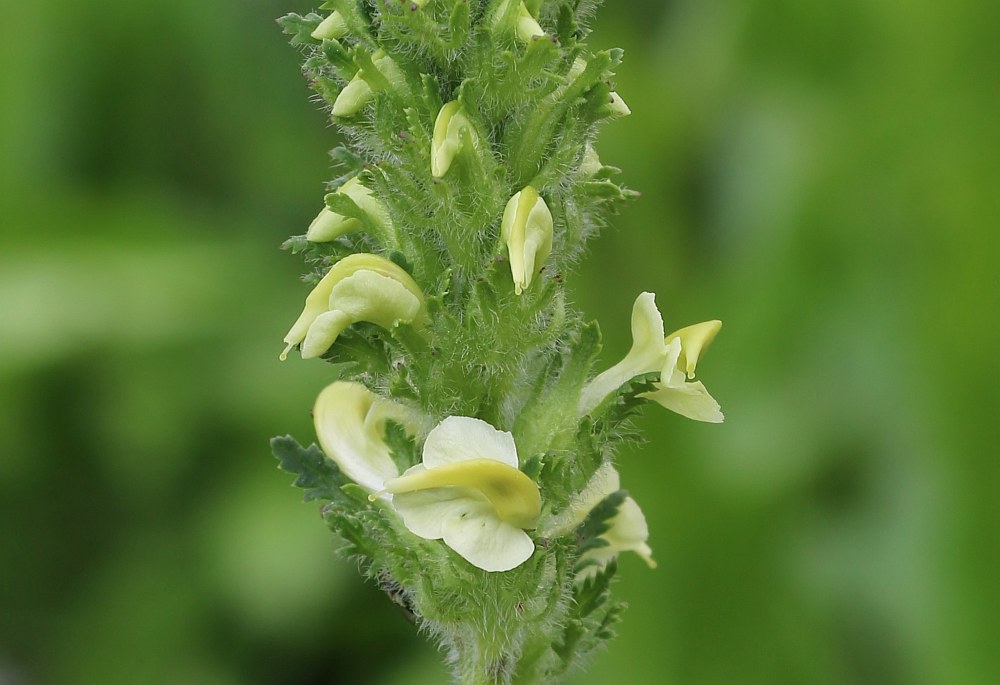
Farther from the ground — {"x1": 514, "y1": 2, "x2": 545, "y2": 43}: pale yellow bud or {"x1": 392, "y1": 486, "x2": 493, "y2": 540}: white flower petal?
{"x1": 514, "y1": 2, "x2": 545, "y2": 43}: pale yellow bud

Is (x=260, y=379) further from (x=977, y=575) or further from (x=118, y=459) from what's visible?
(x=977, y=575)

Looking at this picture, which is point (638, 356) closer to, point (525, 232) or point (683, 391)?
point (683, 391)

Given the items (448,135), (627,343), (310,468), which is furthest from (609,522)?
(627,343)

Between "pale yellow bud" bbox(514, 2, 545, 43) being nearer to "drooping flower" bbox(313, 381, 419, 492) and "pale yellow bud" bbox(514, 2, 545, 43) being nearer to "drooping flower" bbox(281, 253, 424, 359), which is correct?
"drooping flower" bbox(281, 253, 424, 359)

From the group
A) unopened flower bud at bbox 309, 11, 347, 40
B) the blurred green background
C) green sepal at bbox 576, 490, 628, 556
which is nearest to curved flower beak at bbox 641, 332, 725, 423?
green sepal at bbox 576, 490, 628, 556

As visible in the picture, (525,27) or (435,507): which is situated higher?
(525,27)

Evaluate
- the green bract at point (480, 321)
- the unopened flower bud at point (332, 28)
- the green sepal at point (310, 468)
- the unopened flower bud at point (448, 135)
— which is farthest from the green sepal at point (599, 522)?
the unopened flower bud at point (332, 28)
